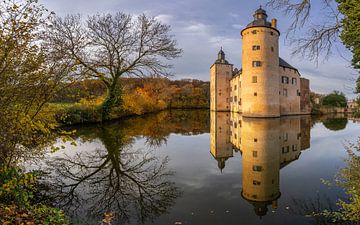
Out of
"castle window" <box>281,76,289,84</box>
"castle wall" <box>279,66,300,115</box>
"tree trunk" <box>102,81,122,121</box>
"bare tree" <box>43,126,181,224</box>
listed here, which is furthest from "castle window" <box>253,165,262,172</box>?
"castle window" <box>281,76,289,84</box>

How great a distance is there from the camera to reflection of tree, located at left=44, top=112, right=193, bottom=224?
435 centimetres

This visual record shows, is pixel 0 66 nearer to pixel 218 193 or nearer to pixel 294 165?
pixel 218 193

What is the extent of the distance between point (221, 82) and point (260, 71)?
15092mm

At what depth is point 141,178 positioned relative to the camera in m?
6.06

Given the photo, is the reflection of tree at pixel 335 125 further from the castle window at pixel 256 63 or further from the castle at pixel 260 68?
the castle window at pixel 256 63

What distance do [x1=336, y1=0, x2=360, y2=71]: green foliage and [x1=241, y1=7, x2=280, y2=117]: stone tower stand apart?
1987 cm

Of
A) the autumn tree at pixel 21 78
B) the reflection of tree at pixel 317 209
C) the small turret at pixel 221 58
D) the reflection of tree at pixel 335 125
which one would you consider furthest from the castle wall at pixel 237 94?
the autumn tree at pixel 21 78

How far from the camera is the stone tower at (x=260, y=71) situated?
2639 cm

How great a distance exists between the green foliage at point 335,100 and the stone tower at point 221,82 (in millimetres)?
25928

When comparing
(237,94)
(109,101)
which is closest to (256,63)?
(237,94)

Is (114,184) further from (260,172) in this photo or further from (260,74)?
(260,74)

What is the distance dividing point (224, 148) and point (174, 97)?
178ft

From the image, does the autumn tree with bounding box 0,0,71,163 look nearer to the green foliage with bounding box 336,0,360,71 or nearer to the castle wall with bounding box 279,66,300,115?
the green foliage with bounding box 336,0,360,71

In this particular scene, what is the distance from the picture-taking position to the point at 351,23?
14.1 feet
